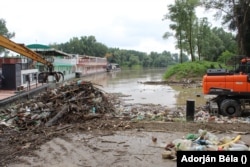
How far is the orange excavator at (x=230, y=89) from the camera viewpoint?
1332 cm

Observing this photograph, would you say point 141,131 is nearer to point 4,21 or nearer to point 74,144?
point 74,144

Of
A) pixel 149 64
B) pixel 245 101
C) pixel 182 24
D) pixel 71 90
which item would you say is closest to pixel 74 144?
pixel 71 90

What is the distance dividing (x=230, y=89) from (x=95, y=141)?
302 inches

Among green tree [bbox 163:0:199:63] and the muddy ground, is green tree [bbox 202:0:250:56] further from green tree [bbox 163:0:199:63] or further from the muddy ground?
the muddy ground

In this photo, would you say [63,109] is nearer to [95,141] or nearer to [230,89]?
[95,141]

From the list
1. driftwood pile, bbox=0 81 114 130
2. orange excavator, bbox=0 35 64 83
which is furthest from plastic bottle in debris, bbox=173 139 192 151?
orange excavator, bbox=0 35 64 83

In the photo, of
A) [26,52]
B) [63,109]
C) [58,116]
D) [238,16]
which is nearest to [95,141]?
[58,116]

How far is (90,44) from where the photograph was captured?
392 feet

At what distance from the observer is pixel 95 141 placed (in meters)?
8.00

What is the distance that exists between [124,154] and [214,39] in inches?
2425

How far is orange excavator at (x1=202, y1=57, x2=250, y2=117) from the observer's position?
1332 cm

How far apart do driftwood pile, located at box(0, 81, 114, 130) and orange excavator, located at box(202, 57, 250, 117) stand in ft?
14.5

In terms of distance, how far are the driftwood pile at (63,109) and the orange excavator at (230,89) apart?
14.5 feet

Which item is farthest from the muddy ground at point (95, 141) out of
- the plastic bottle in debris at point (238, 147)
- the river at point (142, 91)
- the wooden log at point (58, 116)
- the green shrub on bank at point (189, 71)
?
the green shrub on bank at point (189, 71)
